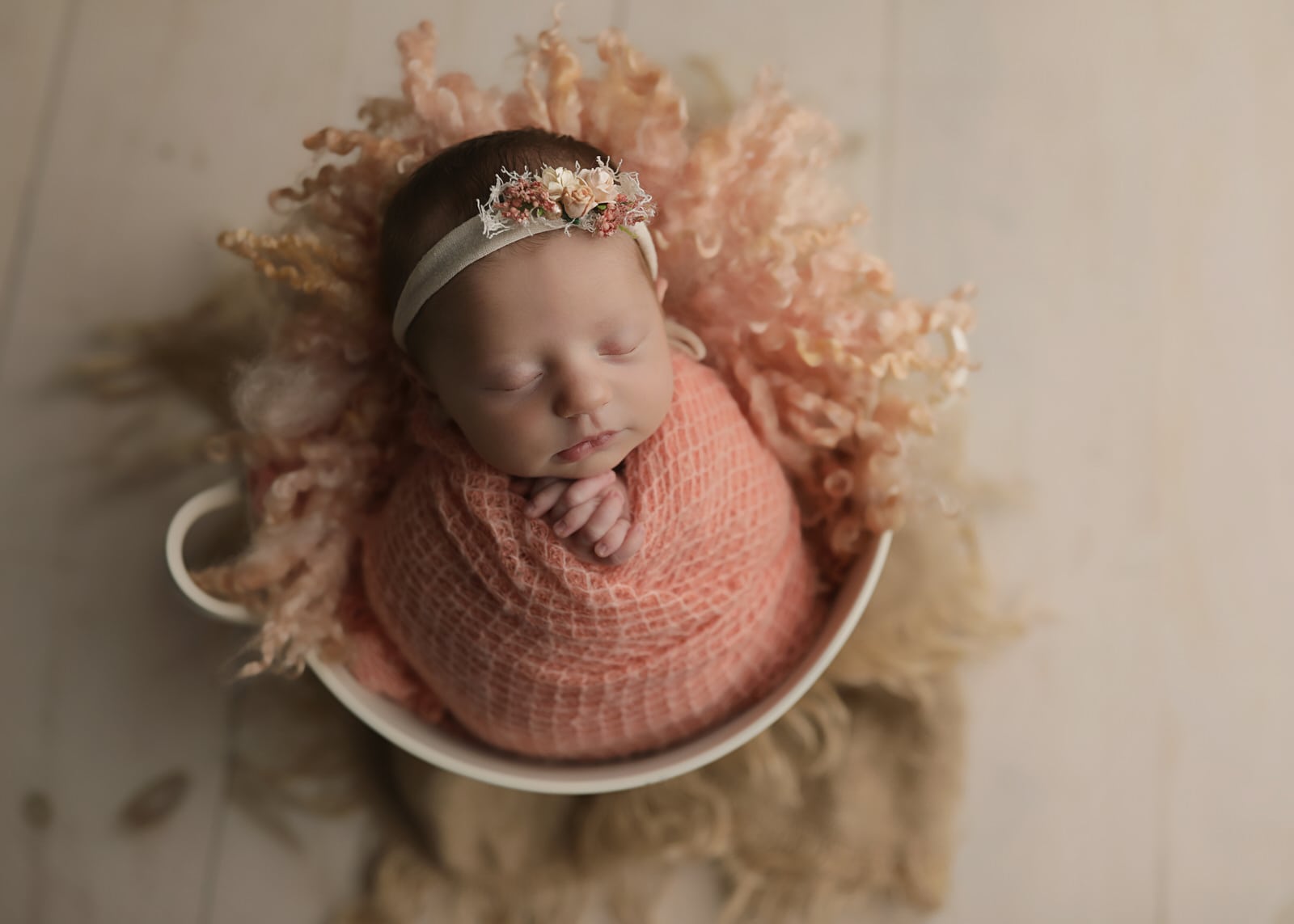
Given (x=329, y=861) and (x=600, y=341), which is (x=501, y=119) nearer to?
(x=600, y=341)

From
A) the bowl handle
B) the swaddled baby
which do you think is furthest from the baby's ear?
the bowl handle

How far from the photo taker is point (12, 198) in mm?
1336

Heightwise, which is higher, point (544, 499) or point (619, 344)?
point (619, 344)

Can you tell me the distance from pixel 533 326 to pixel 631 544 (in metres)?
0.20

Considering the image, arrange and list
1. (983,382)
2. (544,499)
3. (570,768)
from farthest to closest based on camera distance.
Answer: (983,382), (570,768), (544,499)

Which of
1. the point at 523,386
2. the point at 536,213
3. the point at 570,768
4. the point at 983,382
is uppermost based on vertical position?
the point at 536,213

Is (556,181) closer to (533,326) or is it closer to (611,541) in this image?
(533,326)

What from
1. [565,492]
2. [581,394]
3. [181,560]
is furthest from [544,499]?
[181,560]

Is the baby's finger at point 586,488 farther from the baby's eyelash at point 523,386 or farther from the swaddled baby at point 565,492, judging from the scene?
the baby's eyelash at point 523,386

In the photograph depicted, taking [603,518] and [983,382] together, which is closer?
[603,518]

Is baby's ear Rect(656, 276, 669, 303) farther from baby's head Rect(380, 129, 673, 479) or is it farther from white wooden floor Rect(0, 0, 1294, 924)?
white wooden floor Rect(0, 0, 1294, 924)

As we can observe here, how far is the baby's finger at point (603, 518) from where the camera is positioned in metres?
0.87

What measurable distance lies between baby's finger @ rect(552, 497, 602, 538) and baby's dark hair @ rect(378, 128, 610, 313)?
0.23m

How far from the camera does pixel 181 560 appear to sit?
96cm
